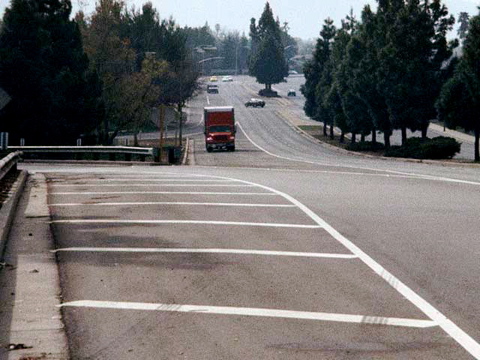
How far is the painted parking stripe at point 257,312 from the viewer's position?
8203 millimetres

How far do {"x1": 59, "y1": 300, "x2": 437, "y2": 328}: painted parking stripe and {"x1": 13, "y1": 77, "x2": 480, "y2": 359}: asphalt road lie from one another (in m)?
0.02

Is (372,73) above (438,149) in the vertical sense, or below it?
above

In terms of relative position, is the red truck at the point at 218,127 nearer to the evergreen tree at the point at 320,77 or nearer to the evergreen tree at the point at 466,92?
the evergreen tree at the point at 466,92

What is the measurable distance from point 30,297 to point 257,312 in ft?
7.80

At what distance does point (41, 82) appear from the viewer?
63.0 meters

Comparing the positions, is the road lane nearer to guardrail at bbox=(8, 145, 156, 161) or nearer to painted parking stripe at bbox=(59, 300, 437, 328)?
painted parking stripe at bbox=(59, 300, 437, 328)

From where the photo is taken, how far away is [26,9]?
208 ft

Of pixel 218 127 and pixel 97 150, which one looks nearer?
pixel 97 150

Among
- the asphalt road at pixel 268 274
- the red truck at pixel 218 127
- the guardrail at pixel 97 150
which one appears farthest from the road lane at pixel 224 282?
the red truck at pixel 218 127

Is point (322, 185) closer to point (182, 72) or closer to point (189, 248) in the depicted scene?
point (189, 248)

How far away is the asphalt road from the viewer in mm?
7590

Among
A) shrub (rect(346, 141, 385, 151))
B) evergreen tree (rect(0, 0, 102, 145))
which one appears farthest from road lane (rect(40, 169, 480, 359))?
shrub (rect(346, 141, 385, 151))

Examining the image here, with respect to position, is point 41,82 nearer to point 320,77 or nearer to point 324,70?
point 324,70

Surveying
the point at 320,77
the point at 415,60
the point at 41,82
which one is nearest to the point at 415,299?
the point at 41,82
